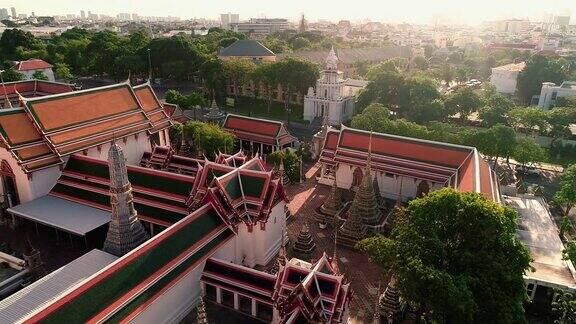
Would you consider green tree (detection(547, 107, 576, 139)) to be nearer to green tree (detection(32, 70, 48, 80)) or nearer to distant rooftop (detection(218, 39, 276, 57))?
distant rooftop (detection(218, 39, 276, 57))

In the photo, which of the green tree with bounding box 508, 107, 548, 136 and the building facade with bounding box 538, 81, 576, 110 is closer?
the green tree with bounding box 508, 107, 548, 136

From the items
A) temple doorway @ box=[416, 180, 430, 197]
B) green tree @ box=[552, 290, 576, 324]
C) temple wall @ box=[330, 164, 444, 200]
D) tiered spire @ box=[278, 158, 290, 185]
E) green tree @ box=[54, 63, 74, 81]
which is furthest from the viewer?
green tree @ box=[54, 63, 74, 81]

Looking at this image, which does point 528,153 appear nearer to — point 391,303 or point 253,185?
point 391,303

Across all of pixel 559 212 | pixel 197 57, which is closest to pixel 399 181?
pixel 559 212

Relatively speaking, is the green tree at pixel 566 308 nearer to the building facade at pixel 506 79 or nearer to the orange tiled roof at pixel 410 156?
the orange tiled roof at pixel 410 156

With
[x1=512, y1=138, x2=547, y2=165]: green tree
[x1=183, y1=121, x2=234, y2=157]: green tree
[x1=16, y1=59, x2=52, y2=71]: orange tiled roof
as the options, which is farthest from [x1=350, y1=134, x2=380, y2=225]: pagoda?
[x1=16, y1=59, x2=52, y2=71]: orange tiled roof

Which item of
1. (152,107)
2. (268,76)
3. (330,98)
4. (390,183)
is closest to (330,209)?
(390,183)

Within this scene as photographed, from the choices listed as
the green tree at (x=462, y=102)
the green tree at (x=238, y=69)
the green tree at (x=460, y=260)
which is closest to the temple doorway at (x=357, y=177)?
the green tree at (x=460, y=260)
